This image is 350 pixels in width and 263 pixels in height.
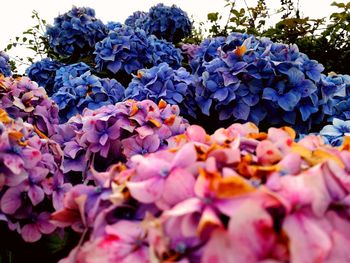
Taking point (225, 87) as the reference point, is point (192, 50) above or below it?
above

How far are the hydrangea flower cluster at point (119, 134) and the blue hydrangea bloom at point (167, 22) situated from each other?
9.58 feet

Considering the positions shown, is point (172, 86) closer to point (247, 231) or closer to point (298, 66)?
point (298, 66)

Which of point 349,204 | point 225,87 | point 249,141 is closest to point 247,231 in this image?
Answer: point 349,204

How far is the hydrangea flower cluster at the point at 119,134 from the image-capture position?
2055 millimetres

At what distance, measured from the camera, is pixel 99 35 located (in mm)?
4395

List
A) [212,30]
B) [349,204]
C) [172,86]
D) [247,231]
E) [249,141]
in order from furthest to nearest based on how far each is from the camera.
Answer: [212,30]
[172,86]
[249,141]
[349,204]
[247,231]

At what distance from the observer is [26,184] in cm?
165

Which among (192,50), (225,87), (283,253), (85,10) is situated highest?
(85,10)

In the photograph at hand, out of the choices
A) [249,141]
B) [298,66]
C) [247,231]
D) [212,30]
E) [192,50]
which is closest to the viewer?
[247,231]

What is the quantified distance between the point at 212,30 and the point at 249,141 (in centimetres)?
346

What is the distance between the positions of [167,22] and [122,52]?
1491mm

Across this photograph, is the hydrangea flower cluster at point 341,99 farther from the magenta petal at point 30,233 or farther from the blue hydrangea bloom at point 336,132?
the magenta petal at point 30,233

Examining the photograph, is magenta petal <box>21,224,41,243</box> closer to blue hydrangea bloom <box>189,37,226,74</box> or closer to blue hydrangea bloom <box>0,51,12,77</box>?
blue hydrangea bloom <box>189,37,226,74</box>

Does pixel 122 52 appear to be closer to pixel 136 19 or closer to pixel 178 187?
pixel 136 19
